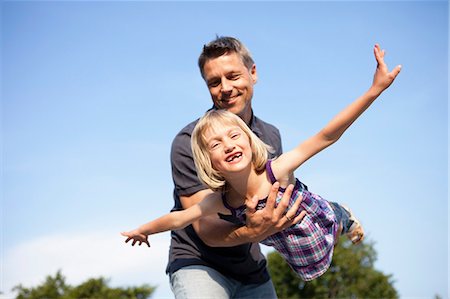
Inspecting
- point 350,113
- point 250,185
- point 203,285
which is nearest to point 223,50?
point 250,185

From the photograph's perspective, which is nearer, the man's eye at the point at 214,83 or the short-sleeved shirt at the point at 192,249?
the short-sleeved shirt at the point at 192,249

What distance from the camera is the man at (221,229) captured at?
4645 millimetres

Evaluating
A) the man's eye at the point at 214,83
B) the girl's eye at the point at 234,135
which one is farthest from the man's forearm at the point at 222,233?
the man's eye at the point at 214,83

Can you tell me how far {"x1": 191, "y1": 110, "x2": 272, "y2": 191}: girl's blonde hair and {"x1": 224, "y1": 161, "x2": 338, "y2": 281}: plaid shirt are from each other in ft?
0.69

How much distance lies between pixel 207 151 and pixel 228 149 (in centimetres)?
26

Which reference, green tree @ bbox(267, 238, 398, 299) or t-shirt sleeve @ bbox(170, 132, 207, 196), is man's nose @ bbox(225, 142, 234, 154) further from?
green tree @ bbox(267, 238, 398, 299)

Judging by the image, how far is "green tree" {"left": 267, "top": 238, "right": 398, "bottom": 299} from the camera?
3481cm

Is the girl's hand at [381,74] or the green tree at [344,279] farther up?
the green tree at [344,279]

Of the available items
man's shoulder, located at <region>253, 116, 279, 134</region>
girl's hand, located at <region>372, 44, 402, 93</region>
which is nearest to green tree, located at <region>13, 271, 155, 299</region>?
man's shoulder, located at <region>253, 116, 279, 134</region>

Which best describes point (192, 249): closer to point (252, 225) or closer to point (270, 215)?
point (252, 225)

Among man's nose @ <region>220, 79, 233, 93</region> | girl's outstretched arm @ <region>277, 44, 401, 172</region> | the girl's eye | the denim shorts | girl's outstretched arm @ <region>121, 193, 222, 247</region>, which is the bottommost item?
the denim shorts

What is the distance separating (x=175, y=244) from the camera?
512 centimetres

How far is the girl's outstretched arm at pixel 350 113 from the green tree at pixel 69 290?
2062cm

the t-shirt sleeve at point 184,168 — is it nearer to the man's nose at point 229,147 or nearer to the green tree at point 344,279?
the man's nose at point 229,147
